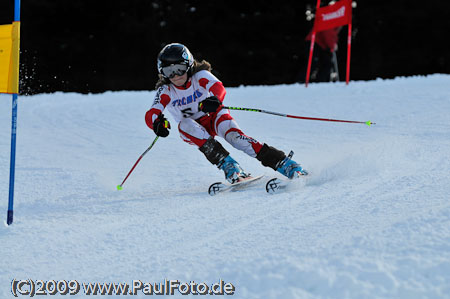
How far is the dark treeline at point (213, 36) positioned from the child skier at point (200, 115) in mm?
14561

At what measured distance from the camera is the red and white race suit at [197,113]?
3.94 metres

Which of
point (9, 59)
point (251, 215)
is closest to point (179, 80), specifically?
point (9, 59)

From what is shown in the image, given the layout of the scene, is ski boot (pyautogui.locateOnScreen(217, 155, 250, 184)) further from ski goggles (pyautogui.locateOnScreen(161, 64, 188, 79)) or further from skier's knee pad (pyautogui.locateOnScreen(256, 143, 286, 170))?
ski goggles (pyautogui.locateOnScreen(161, 64, 188, 79))

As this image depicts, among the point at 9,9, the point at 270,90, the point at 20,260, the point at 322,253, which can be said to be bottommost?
the point at 20,260

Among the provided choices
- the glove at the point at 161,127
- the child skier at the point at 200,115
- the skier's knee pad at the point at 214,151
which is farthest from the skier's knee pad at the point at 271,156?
the glove at the point at 161,127

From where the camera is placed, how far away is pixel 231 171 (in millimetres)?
3812

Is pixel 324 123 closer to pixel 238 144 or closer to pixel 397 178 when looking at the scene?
pixel 238 144

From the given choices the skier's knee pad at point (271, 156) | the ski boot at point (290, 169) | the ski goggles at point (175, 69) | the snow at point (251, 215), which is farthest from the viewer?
the ski goggles at point (175, 69)

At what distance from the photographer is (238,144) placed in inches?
154

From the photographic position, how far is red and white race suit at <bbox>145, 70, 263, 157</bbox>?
3.94m

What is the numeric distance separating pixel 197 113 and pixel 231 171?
591 millimetres

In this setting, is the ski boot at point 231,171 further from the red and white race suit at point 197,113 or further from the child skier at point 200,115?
the red and white race suit at point 197,113

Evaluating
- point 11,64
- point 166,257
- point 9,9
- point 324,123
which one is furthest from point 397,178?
point 9,9

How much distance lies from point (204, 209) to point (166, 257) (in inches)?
33.5
